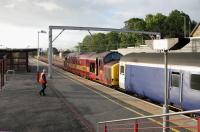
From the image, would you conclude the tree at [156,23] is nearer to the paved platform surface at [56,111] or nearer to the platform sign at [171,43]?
the paved platform surface at [56,111]

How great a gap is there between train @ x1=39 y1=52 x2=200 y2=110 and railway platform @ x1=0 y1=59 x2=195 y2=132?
3.60ft

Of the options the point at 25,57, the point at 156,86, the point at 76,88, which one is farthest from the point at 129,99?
the point at 25,57

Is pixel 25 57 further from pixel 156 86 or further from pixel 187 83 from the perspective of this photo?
pixel 187 83

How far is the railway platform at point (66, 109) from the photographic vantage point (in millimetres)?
16641

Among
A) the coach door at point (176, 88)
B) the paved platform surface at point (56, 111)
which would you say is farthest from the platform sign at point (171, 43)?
the coach door at point (176, 88)

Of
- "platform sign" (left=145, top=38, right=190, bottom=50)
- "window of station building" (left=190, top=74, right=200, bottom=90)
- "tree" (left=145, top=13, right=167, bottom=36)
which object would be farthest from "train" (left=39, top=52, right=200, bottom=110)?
"tree" (left=145, top=13, right=167, bottom=36)

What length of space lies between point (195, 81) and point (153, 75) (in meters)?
5.05

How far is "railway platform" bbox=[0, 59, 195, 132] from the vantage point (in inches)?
655

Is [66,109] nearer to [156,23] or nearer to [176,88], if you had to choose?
[176,88]

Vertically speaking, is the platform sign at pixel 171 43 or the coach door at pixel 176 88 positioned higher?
the platform sign at pixel 171 43

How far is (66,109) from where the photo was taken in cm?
2064

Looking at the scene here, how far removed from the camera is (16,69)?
177ft

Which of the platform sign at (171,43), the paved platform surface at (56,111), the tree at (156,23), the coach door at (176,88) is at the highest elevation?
the tree at (156,23)

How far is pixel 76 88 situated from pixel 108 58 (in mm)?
4476
